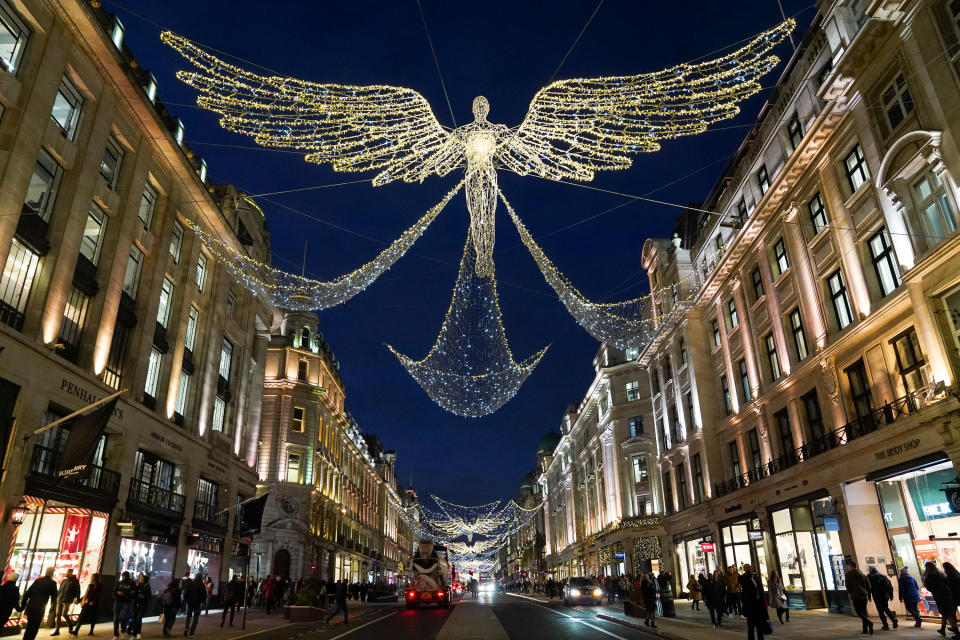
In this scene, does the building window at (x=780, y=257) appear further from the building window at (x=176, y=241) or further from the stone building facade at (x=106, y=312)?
the building window at (x=176, y=241)

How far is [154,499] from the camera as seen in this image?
83.6ft

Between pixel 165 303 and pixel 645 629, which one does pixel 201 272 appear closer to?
pixel 165 303

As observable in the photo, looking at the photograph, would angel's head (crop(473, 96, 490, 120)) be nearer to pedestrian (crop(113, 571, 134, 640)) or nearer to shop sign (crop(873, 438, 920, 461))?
pedestrian (crop(113, 571, 134, 640))

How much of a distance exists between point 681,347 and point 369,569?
179 ft

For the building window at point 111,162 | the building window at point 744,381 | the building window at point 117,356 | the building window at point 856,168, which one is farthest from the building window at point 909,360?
the building window at point 111,162

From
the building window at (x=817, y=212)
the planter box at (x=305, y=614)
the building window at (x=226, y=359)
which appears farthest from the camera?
the building window at (x=226, y=359)

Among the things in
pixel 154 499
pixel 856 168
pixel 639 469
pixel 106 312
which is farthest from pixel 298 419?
pixel 856 168

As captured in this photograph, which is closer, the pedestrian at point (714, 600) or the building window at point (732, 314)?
the pedestrian at point (714, 600)

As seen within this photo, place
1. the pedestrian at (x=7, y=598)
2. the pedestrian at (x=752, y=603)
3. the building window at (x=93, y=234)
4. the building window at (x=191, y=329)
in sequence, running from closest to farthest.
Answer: the pedestrian at (x=7, y=598) < the pedestrian at (x=752, y=603) < the building window at (x=93, y=234) < the building window at (x=191, y=329)

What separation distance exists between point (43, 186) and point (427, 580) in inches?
1026

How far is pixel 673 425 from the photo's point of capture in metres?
41.4

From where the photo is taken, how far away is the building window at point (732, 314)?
32.7 metres

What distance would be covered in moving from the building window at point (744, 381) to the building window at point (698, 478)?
6.73 m

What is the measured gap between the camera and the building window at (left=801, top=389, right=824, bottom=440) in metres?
24.3
